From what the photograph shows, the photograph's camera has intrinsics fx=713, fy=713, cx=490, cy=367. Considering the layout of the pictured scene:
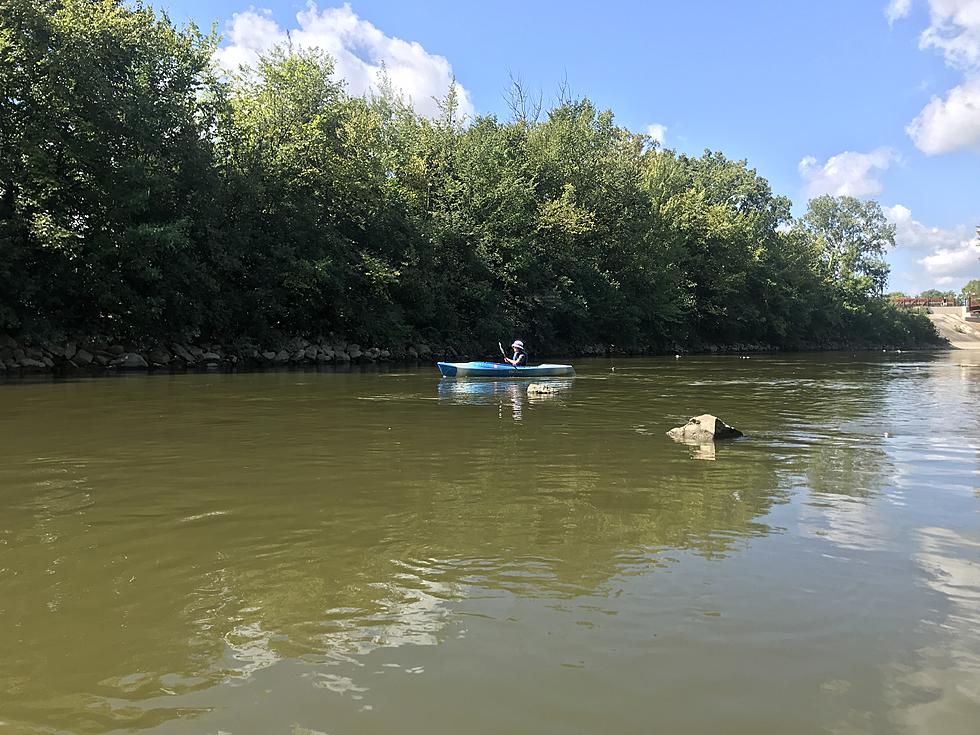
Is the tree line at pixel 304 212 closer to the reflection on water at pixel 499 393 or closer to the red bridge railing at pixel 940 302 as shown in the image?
the reflection on water at pixel 499 393

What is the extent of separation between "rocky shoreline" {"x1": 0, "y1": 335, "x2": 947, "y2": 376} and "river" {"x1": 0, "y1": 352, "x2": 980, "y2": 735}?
1482cm

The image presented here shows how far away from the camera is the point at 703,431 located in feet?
29.8

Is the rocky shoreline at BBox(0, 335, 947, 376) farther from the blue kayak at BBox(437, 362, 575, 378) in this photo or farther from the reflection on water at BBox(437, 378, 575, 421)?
the reflection on water at BBox(437, 378, 575, 421)

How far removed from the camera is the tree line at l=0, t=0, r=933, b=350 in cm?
2122

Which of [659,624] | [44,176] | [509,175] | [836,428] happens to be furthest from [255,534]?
[509,175]

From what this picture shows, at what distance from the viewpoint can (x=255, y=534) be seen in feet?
15.8

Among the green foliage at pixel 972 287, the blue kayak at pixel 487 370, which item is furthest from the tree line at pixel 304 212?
the green foliage at pixel 972 287

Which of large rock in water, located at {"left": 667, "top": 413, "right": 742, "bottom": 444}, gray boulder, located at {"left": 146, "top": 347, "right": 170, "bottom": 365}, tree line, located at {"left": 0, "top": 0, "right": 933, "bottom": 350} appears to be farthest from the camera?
gray boulder, located at {"left": 146, "top": 347, "right": 170, "bottom": 365}

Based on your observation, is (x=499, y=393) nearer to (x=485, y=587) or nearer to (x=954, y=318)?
(x=485, y=587)

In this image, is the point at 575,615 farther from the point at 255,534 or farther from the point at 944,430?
the point at 944,430

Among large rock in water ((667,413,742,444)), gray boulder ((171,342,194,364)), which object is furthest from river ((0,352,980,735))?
gray boulder ((171,342,194,364))

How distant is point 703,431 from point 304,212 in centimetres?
2332

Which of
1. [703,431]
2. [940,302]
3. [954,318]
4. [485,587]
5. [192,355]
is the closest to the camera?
[485,587]

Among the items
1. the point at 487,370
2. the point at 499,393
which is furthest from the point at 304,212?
the point at 499,393
